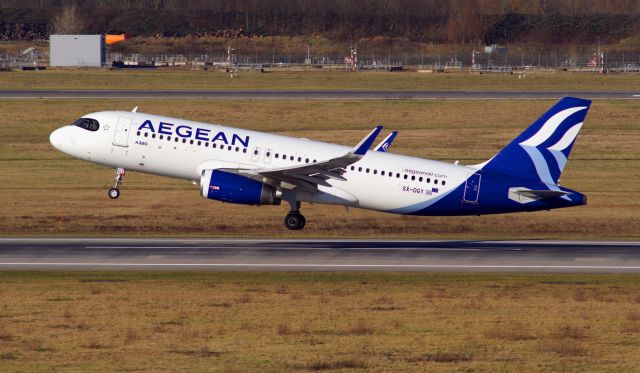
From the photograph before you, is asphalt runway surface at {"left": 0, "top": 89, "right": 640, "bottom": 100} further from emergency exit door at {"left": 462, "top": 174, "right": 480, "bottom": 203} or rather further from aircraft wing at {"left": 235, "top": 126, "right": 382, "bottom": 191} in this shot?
emergency exit door at {"left": 462, "top": 174, "right": 480, "bottom": 203}

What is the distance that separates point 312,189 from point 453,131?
1613 inches

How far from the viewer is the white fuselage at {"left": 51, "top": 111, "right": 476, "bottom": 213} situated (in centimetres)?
5397

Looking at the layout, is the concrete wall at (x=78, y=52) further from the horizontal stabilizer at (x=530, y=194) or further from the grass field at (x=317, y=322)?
the grass field at (x=317, y=322)

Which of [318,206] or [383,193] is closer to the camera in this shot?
[383,193]

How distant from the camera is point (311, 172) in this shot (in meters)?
52.8

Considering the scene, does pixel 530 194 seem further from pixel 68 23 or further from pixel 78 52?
pixel 68 23

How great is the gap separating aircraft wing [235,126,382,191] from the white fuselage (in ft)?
1.88

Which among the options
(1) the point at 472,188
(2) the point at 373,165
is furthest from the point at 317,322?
(1) the point at 472,188

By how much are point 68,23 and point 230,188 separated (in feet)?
476

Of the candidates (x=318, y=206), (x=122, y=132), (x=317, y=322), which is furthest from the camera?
(x=318, y=206)

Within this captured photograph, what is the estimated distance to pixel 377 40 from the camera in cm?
18675

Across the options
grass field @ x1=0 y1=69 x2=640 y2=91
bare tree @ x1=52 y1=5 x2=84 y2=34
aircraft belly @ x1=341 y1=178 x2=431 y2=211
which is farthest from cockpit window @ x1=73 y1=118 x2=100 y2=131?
bare tree @ x1=52 y1=5 x2=84 y2=34

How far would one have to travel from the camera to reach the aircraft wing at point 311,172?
51.3m

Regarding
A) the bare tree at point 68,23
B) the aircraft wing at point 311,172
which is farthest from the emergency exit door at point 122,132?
the bare tree at point 68,23
